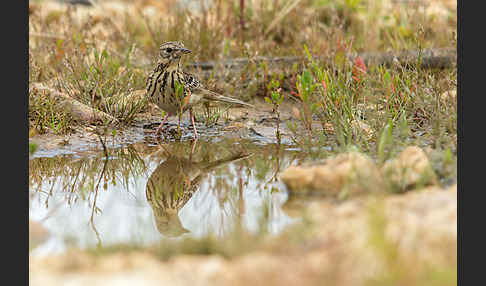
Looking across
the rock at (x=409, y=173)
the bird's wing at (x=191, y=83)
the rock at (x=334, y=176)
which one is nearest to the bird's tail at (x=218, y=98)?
the bird's wing at (x=191, y=83)

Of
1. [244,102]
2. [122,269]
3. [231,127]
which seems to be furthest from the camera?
[244,102]

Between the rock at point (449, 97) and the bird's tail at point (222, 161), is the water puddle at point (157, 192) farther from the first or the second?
the rock at point (449, 97)

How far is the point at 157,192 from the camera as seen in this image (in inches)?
187

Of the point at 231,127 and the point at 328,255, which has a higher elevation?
the point at 231,127

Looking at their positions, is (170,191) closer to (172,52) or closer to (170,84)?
(170,84)

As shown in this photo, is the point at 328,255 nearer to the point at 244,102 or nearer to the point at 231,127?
the point at 231,127

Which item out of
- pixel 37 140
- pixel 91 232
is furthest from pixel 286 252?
pixel 37 140

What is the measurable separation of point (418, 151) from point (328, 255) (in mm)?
1753

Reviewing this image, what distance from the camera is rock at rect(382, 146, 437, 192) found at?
419cm

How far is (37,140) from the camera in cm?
595

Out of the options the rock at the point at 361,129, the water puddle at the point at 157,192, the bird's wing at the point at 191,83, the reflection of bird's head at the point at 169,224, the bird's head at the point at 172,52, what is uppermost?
the bird's head at the point at 172,52

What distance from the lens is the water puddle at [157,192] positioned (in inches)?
153

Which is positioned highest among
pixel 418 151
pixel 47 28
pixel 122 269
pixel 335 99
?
pixel 47 28

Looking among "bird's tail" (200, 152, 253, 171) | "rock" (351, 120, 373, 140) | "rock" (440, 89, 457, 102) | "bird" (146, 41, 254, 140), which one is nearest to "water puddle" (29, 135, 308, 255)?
"bird's tail" (200, 152, 253, 171)
